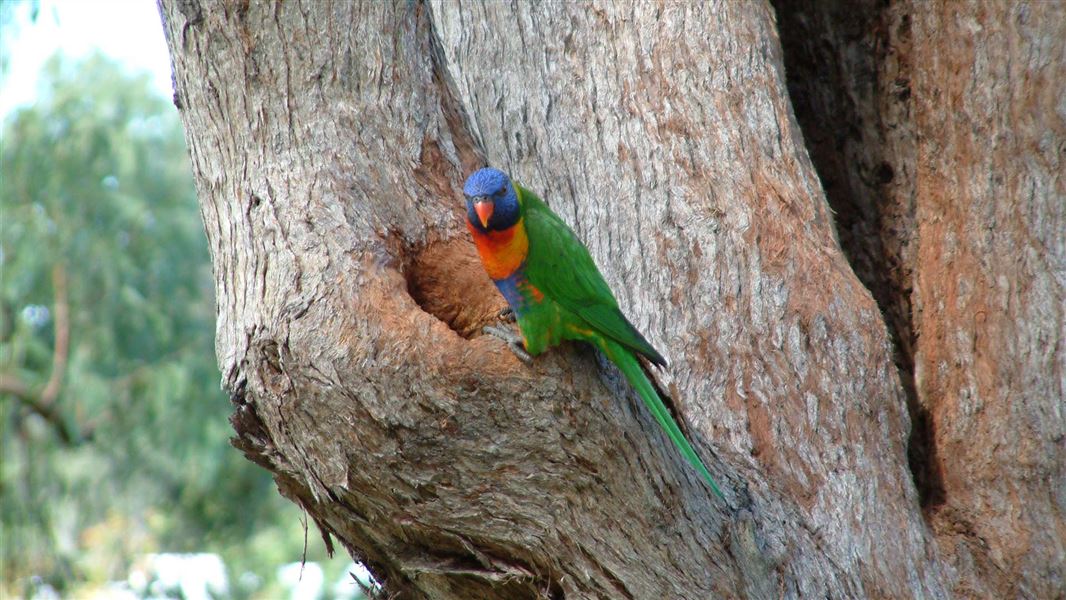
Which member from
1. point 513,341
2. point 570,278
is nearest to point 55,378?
point 570,278

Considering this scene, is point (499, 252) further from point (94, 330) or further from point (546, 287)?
point (94, 330)

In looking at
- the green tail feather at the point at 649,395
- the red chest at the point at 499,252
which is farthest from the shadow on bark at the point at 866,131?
the red chest at the point at 499,252

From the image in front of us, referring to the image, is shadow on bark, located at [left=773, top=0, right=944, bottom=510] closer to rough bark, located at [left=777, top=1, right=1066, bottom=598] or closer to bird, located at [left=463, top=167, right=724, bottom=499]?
rough bark, located at [left=777, top=1, right=1066, bottom=598]

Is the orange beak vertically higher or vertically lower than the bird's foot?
higher

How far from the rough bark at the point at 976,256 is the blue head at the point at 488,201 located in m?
1.81

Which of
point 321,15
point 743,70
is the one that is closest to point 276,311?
point 321,15

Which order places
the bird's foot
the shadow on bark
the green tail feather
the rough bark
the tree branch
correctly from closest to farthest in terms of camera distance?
the bird's foot
the green tail feather
the rough bark
the shadow on bark
the tree branch

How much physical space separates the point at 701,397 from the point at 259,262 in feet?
5.02

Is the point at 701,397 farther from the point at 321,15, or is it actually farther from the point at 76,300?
the point at 76,300

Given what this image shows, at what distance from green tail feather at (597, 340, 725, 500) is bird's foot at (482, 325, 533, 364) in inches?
11.7

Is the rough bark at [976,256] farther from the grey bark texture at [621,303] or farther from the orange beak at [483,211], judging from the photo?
the orange beak at [483,211]

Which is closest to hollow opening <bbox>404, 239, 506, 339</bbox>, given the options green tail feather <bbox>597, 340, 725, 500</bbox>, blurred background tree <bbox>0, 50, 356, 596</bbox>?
green tail feather <bbox>597, 340, 725, 500</bbox>

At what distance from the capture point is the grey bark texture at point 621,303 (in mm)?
2516

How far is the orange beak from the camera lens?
294 centimetres
